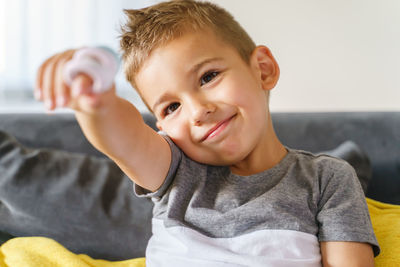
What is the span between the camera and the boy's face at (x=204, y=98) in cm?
76

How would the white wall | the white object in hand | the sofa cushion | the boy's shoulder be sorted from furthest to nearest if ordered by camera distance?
the white wall → the sofa cushion → the boy's shoulder → the white object in hand

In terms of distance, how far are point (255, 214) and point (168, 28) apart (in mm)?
404

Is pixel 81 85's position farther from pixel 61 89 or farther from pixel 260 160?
pixel 260 160

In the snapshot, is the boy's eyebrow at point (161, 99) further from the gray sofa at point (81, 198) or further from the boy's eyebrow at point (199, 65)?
the gray sofa at point (81, 198)

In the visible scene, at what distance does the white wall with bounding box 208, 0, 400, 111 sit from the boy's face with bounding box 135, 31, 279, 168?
1.09 meters

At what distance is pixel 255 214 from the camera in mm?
759

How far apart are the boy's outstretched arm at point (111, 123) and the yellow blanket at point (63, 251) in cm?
32

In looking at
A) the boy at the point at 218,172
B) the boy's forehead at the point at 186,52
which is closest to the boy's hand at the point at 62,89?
the boy at the point at 218,172

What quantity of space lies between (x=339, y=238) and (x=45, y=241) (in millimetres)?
710

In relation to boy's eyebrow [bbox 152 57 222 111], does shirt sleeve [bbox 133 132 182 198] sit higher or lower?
lower

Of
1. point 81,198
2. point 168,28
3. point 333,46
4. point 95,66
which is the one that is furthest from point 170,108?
point 333,46

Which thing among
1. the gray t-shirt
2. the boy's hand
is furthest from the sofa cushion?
the boy's hand

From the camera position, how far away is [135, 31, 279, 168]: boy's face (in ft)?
2.51

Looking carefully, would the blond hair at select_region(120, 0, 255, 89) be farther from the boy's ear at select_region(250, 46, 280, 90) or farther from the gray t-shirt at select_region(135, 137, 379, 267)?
the gray t-shirt at select_region(135, 137, 379, 267)
